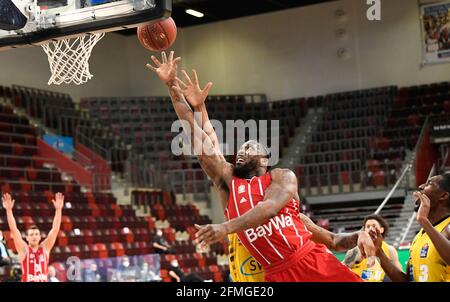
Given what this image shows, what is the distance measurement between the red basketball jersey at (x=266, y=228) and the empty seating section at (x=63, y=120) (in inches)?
547

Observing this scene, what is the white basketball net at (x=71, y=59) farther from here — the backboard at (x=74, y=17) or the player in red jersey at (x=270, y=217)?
the player in red jersey at (x=270, y=217)

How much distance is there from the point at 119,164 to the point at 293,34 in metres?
6.03

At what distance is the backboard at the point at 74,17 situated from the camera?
16.3 feet

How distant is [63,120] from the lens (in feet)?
60.1

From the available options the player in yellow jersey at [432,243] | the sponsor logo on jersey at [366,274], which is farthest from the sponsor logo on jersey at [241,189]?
the sponsor logo on jersey at [366,274]

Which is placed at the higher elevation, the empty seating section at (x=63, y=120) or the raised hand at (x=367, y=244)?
the empty seating section at (x=63, y=120)

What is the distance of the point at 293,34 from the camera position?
21234mm

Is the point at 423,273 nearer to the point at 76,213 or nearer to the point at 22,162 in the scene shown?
the point at 76,213

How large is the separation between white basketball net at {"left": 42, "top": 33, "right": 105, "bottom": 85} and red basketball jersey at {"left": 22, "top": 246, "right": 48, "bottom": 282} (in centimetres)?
253

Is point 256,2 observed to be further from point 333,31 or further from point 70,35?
point 70,35

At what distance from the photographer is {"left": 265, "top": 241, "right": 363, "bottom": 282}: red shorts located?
4004 millimetres

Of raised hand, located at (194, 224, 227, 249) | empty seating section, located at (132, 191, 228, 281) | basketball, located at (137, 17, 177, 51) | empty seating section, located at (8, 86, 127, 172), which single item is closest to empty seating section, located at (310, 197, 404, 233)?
empty seating section, located at (132, 191, 228, 281)

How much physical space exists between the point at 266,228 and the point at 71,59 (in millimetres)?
2740

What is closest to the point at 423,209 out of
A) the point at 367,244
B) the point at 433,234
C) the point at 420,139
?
the point at 433,234
